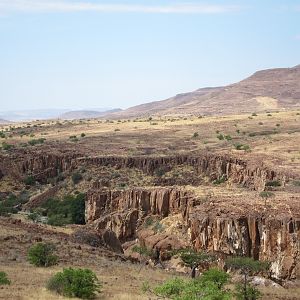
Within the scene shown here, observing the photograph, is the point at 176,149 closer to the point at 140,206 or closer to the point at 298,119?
the point at 140,206

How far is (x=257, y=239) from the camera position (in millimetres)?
29750

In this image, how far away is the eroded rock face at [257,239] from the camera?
2839 cm

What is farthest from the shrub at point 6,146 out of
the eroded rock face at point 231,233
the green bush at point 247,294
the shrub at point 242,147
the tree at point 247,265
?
the green bush at point 247,294

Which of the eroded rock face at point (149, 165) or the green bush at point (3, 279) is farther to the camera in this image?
the eroded rock face at point (149, 165)

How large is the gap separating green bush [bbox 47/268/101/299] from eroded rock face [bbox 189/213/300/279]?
428 inches

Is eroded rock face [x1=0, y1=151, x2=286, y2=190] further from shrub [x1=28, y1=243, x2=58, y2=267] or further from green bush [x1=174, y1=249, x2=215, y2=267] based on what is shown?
shrub [x1=28, y1=243, x2=58, y2=267]

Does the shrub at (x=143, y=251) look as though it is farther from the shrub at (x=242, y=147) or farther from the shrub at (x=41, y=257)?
the shrub at (x=242, y=147)

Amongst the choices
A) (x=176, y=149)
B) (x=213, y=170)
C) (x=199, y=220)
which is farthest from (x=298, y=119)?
(x=199, y=220)

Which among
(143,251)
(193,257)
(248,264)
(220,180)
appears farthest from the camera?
(220,180)

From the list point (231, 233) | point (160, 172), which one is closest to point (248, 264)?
point (231, 233)

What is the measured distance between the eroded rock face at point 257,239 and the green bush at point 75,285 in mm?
10866

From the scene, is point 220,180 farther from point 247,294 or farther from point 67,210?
point 247,294

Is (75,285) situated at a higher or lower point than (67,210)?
higher

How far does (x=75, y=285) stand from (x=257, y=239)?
1225 cm
